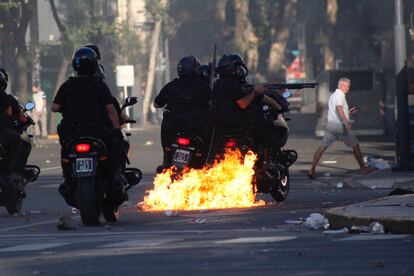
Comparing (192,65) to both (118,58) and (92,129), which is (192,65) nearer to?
(92,129)

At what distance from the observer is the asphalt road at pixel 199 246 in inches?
397

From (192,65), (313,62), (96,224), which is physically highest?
(192,65)

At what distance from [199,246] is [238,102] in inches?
230

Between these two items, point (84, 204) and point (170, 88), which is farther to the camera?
point (170, 88)

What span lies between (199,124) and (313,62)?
8484 centimetres

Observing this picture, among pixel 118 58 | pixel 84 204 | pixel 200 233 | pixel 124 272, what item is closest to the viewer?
pixel 124 272

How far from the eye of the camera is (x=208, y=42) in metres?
102

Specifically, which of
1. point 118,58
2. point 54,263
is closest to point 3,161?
point 54,263

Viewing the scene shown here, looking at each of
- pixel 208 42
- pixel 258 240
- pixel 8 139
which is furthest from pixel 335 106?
pixel 208 42

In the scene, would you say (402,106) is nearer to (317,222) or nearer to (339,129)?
(339,129)

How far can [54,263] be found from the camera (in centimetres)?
1066

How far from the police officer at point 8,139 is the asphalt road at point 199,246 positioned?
2.03 ft

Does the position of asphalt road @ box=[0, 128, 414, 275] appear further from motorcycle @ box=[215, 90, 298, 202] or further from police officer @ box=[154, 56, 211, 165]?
police officer @ box=[154, 56, 211, 165]

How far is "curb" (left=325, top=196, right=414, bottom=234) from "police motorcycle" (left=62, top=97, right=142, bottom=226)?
2.17 meters
